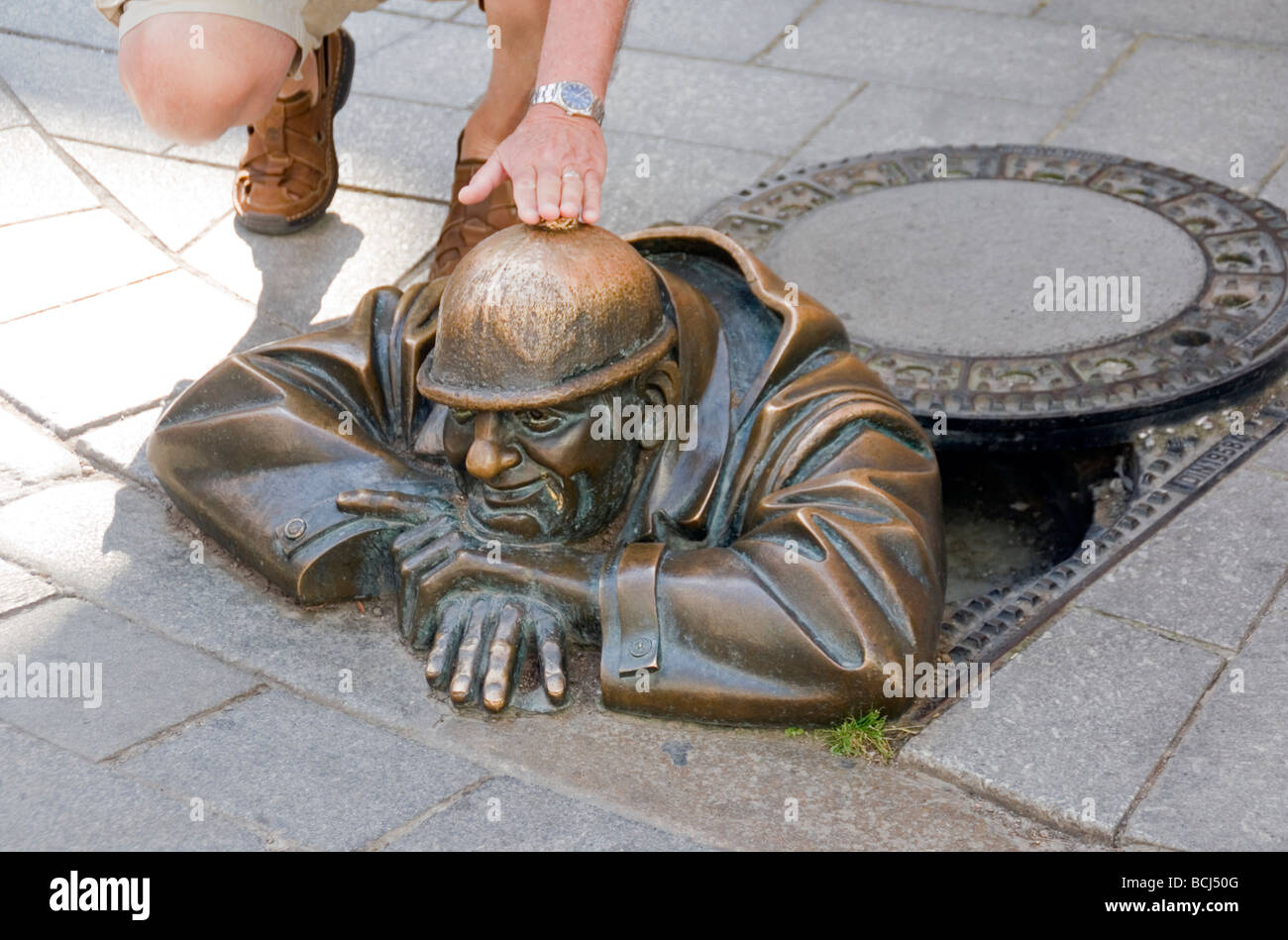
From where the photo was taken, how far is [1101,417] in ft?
11.3

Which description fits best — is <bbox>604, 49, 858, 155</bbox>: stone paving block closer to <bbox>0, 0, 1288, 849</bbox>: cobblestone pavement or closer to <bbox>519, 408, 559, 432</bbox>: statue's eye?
<bbox>0, 0, 1288, 849</bbox>: cobblestone pavement

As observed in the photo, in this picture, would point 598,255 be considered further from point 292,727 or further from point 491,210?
point 491,210

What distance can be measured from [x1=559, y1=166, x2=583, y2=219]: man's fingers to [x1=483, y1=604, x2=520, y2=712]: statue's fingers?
0.71 metres

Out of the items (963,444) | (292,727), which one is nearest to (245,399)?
(292,727)

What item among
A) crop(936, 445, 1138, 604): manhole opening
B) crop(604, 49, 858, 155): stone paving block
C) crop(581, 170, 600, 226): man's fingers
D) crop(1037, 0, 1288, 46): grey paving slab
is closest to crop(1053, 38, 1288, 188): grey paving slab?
crop(1037, 0, 1288, 46): grey paving slab

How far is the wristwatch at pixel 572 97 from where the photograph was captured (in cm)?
288

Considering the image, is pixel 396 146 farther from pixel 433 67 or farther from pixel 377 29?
pixel 377 29

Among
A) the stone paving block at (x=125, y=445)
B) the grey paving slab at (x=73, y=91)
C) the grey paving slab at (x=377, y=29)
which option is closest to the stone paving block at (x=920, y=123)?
the grey paving slab at (x=377, y=29)

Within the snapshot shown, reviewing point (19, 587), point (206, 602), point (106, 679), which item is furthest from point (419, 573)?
point (19, 587)

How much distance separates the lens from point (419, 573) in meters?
2.77

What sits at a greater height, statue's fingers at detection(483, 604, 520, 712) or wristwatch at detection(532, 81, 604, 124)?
wristwatch at detection(532, 81, 604, 124)

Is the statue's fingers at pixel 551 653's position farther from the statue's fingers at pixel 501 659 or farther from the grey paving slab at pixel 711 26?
the grey paving slab at pixel 711 26

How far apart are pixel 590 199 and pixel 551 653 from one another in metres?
0.81

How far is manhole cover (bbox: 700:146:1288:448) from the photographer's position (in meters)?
3.49
